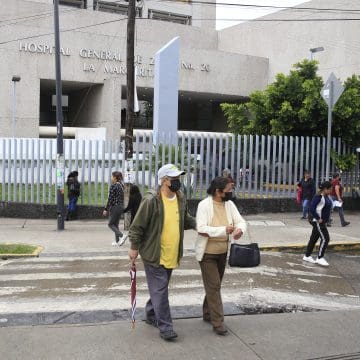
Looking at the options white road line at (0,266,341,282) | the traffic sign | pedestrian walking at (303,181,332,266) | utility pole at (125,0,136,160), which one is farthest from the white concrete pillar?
white road line at (0,266,341,282)

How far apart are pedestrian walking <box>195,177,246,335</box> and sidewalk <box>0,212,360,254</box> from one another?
18.6 feet

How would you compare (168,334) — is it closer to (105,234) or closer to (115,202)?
(115,202)

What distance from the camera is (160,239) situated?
5.30m

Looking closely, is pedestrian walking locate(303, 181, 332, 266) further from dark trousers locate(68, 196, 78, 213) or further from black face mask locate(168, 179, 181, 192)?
dark trousers locate(68, 196, 78, 213)

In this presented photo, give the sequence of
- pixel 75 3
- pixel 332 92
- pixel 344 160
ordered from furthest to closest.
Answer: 1. pixel 75 3
2. pixel 344 160
3. pixel 332 92

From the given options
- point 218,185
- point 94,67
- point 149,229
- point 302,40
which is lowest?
point 149,229

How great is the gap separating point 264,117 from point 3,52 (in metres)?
24.8

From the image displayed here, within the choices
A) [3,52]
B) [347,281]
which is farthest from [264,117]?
[3,52]

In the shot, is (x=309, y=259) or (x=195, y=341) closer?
(x=195, y=341)

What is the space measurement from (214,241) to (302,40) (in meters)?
44.0

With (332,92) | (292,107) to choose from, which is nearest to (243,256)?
(332,92)

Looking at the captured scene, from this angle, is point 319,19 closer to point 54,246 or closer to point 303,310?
point 54,246

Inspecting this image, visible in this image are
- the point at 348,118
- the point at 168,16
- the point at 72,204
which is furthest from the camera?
the point at 168,16

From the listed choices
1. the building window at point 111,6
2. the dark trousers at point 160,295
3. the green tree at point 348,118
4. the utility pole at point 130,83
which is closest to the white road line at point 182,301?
the dark trousers at point 160,295
